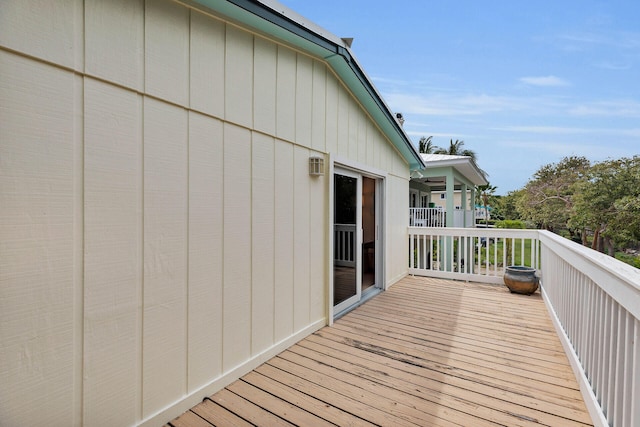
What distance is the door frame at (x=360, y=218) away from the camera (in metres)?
3.67

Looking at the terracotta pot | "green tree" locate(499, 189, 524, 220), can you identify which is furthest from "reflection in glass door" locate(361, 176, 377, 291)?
"green tree" locate(499, 189, 524, 220)

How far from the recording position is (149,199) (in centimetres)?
184

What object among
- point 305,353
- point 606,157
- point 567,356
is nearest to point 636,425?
point 567,356

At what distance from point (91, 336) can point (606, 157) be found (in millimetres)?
19219

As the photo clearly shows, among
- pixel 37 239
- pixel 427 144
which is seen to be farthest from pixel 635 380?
pixel 427 144

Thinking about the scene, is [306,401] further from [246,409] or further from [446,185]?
[446,185]

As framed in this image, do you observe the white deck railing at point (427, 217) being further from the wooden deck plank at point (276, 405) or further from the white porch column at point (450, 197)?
the wooden deck plank at point (276, 405)

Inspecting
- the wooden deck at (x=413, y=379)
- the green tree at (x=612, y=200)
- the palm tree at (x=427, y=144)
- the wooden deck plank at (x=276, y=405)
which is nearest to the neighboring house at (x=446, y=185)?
the wooden deck at (x=413, y=379)

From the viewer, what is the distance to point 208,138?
221 cm

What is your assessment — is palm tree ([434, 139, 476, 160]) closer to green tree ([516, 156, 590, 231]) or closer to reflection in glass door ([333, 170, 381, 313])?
green tree ([516, 156, 590, 231])

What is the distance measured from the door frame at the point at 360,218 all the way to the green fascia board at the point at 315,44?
824 millimetres

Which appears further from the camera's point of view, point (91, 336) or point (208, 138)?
point (208, 138)

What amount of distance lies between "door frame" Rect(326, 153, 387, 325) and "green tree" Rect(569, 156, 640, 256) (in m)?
12.2

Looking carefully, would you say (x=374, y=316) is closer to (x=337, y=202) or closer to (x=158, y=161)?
(x=337, y=202)
